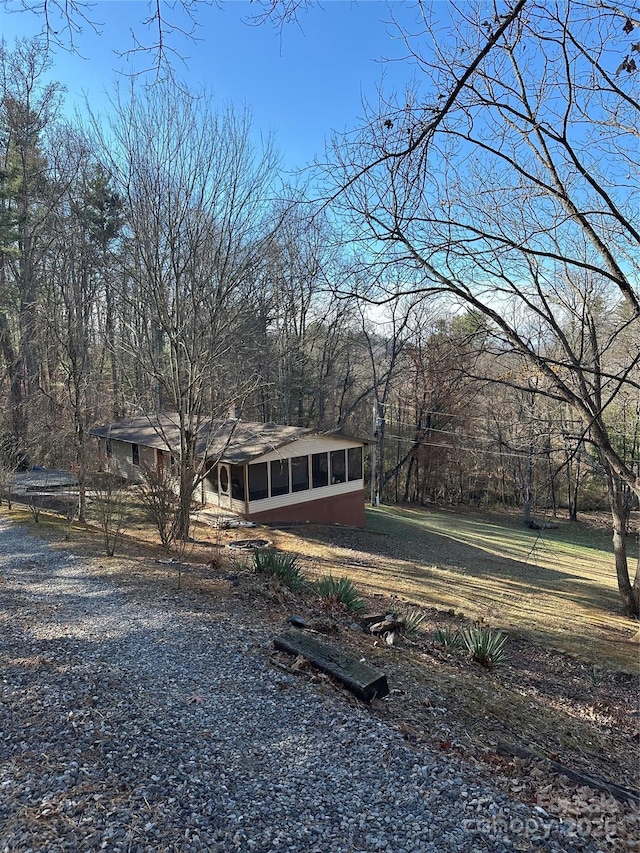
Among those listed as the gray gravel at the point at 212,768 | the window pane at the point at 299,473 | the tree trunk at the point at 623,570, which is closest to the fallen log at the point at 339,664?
the gray gravel at the point at 212,768

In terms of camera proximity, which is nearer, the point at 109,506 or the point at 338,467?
the point at 109,506

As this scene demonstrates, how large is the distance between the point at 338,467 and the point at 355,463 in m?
0.86

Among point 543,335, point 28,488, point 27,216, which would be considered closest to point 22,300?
point 27,216

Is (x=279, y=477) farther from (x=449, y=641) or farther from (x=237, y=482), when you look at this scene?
(x=449, y=641)

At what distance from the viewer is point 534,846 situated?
2473mm

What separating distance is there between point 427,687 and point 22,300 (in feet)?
72.1

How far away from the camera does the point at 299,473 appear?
1691cm

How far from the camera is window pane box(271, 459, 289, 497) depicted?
53.2ft

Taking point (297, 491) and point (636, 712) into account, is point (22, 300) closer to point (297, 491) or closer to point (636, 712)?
point (297, 491)

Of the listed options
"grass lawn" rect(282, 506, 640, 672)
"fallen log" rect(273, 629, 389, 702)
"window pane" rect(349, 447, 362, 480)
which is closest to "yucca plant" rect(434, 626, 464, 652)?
"fallen log" rect(273, 629, 389, 702)

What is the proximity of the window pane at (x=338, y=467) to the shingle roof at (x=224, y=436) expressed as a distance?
2109mm

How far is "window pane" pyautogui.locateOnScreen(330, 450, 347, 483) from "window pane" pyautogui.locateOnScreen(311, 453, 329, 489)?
0.94ft

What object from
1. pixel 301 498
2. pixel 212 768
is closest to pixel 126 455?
pixel 301 498

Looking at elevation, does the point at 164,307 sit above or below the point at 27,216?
below
